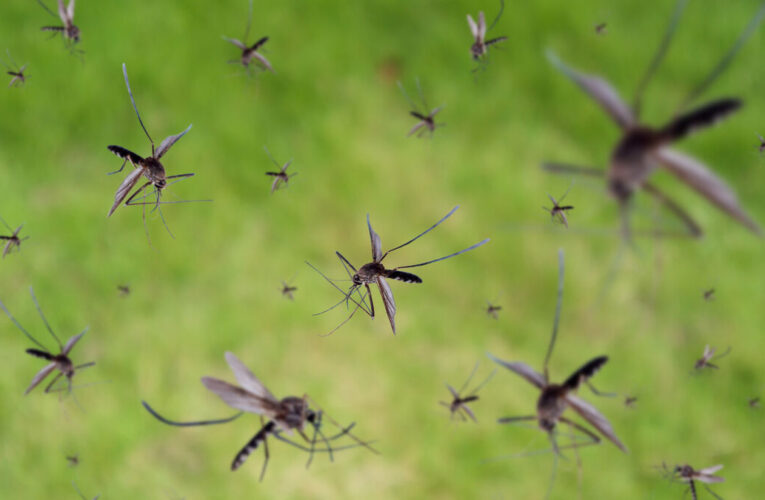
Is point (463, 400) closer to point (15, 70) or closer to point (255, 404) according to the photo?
point (255, 404)

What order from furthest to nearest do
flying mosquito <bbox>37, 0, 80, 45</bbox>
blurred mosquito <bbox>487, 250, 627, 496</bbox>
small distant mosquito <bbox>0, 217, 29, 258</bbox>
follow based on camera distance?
small distant mosquito <bbox>0, 217, 29, 258</bbox> < flying mosquito <bbox>37, 0, 80, 45</bbox> < blurred mosquito <bbox>487, 250, 627, 496</bbox>

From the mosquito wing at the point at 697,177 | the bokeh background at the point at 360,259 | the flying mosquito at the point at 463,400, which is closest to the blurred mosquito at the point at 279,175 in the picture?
the bokeh background at the point at 360,259

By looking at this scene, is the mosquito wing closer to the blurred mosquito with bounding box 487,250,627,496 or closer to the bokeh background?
the blurred mosquito with bounding box 487,250,627,496

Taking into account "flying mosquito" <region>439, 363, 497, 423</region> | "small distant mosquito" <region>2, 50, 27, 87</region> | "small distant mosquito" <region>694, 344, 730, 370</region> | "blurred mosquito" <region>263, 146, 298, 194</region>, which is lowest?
"flying mosquito" <region>439, 363, 497, 423</region>

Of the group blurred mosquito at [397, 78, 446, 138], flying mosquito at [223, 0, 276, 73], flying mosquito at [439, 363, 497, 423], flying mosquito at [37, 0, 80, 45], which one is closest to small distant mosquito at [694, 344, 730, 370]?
flying mosquito at [439, 363, 497, 423]

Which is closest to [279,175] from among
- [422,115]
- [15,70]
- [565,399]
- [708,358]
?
[422,115]

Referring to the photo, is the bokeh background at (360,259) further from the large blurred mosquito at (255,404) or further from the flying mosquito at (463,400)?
the large blurred mosquito at (255,404)

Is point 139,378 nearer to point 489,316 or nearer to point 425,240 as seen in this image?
point 425,240
